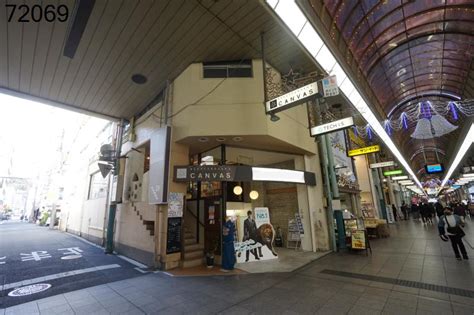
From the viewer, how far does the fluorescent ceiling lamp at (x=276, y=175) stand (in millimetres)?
7588

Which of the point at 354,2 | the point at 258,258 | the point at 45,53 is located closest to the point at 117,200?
the point at 45,53

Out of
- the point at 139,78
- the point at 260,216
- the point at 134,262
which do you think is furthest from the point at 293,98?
the point at 134,262

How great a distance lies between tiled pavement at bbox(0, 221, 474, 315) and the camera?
3.85m

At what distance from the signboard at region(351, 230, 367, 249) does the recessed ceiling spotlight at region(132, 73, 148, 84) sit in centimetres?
1035

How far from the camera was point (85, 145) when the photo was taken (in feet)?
62.1

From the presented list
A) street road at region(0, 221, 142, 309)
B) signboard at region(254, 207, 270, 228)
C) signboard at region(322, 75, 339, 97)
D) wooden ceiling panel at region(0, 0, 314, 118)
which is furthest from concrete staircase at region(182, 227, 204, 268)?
signboard at region(322, 75, 339, 97)

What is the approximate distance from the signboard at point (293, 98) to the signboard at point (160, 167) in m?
3.81

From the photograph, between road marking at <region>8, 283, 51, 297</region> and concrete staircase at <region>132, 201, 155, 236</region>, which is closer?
road marking at <region>8, 283, 51, 297</region>

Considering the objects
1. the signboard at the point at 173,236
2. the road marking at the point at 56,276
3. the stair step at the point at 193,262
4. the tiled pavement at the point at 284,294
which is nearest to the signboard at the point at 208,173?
the signboard at the point at 173,236

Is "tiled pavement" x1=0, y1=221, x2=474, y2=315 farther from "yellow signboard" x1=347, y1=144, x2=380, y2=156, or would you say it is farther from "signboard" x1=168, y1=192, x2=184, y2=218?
"yellow signboard" x1=347, y1=144, x2=380, y2=156

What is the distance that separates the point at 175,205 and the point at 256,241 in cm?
Answer: 324

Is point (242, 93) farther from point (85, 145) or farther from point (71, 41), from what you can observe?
point (85, 145)

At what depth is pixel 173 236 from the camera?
728 centimetres

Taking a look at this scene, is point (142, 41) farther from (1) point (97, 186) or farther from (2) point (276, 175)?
(1) point (97, 186)
